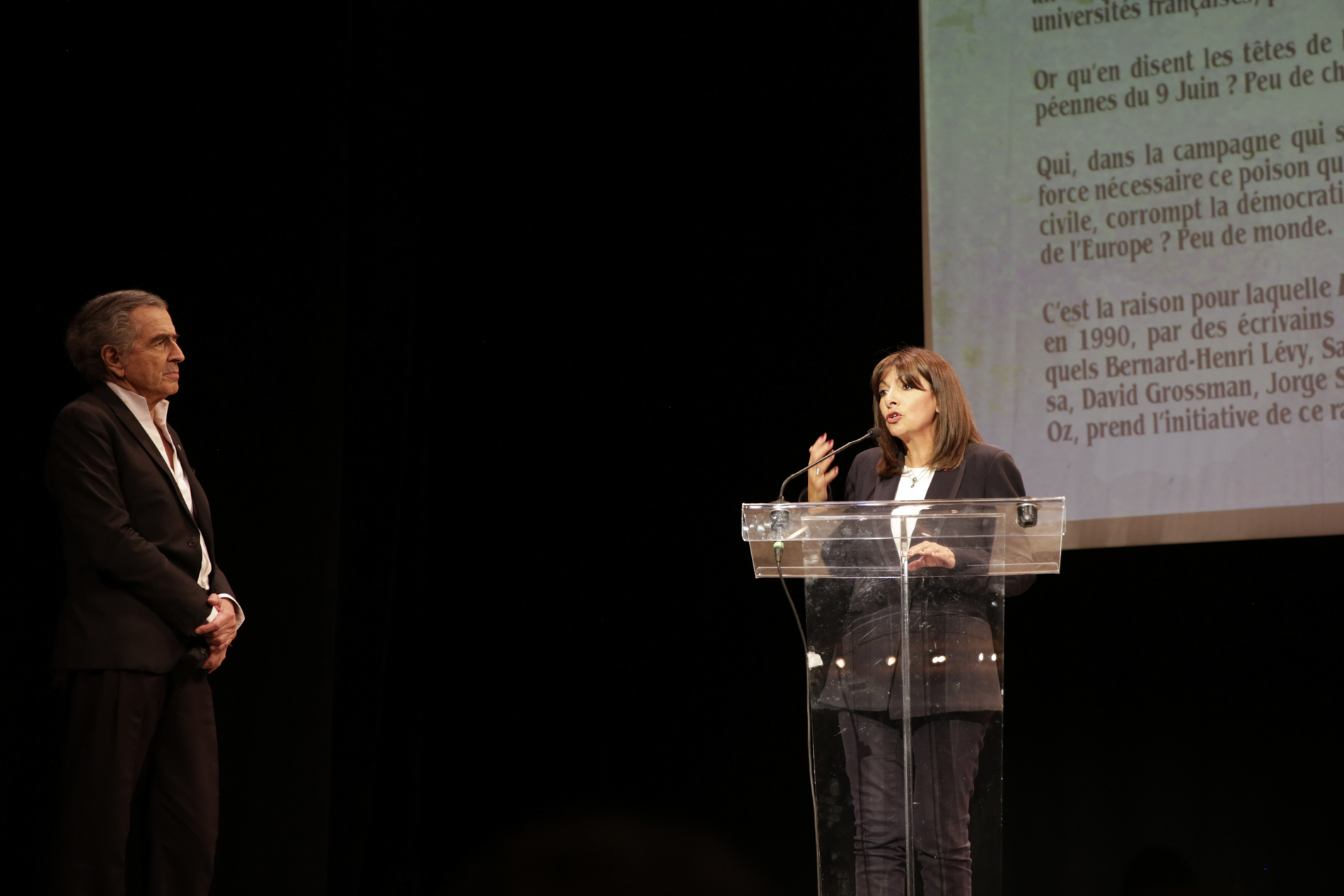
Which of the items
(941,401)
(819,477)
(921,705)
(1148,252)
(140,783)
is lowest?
(140,783)

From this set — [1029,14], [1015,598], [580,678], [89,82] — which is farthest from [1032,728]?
[89,82]

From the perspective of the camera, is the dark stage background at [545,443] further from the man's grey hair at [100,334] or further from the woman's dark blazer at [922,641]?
Result: the woman's dark blazer at [922,641]

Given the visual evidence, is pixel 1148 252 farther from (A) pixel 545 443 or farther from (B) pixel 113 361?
(B) pixel 113 361

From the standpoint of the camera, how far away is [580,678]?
3.80 meters

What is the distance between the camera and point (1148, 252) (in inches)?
126

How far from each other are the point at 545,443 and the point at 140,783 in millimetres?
1769

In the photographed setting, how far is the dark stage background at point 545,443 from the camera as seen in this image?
126 inches

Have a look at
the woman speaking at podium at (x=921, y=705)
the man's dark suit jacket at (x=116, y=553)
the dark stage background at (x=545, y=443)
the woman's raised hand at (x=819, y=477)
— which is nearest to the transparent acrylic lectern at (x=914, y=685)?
the woman speaking at podium at (x=921, y=705)

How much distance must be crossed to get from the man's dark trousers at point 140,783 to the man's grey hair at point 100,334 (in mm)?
625

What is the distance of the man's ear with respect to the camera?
2.52 metres

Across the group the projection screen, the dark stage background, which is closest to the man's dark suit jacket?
the dark stage background

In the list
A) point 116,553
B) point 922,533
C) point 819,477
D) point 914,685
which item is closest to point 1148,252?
Answer: point 819,477

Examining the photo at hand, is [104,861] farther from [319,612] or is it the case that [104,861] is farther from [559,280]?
[559,280]

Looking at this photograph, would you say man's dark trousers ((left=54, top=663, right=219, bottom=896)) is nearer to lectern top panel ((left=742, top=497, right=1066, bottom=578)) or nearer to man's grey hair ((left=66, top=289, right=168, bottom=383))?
man's grey hair ((left=66, top=289, right=168, bottom=383))
